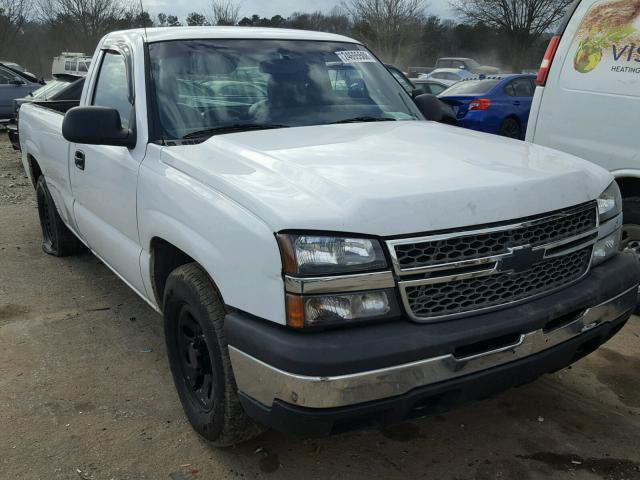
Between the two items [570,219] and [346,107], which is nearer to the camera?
[570,219]

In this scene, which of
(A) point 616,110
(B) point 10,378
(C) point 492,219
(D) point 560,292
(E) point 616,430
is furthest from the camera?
(A) point 616,110

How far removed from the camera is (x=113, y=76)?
3.91 m

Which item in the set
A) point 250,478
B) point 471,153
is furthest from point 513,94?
point 250,478

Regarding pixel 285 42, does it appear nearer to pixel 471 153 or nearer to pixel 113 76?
pixel 113 76

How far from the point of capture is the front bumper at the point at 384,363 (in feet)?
6.79

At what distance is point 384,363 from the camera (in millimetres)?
2092

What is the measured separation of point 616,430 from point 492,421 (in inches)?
23.0

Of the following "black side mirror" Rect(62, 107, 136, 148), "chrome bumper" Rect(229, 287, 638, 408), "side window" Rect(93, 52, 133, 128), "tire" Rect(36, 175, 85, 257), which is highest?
"side window" Rect(93, 52, 133, 128)

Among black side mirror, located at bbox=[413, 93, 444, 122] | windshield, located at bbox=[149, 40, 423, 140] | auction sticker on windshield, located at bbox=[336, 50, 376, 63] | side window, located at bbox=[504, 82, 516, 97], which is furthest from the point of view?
side window, located at bbox=[504, 82, 516, 97]

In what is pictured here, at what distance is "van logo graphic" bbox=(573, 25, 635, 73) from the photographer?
407 centimetres

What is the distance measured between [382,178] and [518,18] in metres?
42.7

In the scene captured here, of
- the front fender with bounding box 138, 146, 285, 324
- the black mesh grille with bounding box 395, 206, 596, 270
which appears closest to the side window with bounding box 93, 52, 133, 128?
the front fender with bounding box 138, 146, 285, 324

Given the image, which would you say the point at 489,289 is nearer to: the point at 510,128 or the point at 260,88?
the point at 260,88

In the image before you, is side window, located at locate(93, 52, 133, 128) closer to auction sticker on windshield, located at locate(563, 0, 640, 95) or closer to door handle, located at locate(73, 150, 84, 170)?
door handle, located at locate(73, 150, 84, 170)
